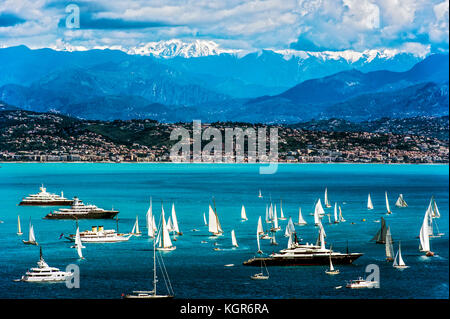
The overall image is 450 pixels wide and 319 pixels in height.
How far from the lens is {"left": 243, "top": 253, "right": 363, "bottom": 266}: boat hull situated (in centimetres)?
5856

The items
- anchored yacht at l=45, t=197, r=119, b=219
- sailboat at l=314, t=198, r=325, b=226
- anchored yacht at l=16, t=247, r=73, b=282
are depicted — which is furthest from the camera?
anchored yacht at l=45, t=197, r=119, b=219

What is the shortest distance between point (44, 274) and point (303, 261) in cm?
2041

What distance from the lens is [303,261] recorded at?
59.4 metres

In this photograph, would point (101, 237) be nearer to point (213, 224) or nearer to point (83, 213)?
point (213, 224)

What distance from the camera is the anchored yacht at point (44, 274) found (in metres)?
51.9

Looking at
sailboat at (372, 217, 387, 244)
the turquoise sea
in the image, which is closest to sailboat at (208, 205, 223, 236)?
the turquoise sea

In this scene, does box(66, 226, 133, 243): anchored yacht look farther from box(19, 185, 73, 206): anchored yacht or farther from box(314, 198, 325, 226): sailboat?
box(19, 185, 73, 206): anchored yacht

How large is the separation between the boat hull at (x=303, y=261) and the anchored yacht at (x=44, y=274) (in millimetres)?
14415

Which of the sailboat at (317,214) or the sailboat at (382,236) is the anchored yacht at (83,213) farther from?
the sailboat at (382,236)

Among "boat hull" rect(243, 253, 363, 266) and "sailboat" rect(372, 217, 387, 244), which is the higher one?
"sailboat" rect(372, 217, 387, 244)

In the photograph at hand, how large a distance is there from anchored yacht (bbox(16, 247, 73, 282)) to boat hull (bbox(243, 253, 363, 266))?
14415mm

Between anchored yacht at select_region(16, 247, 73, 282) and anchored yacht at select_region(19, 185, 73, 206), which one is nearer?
anchored yacht at select_region(16, 247, 73, 282)

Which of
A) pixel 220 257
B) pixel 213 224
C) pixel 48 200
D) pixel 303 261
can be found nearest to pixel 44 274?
pixel 220 257
